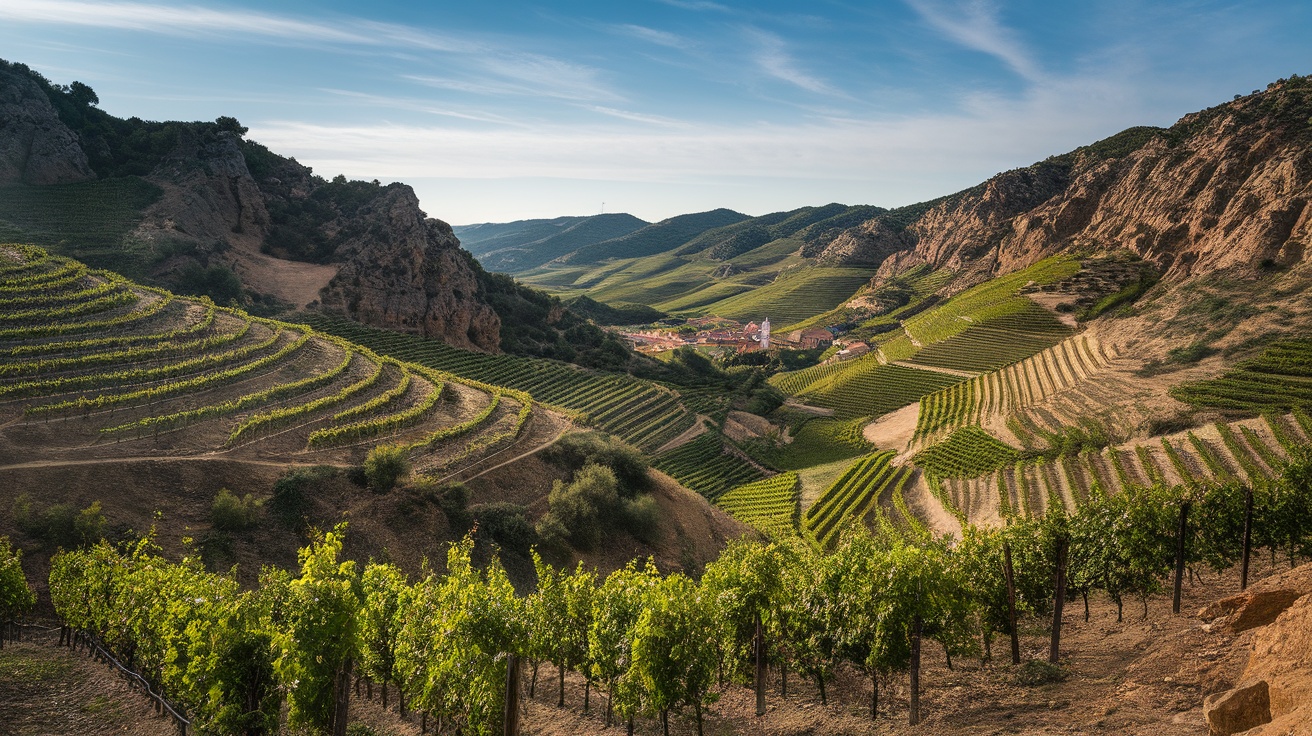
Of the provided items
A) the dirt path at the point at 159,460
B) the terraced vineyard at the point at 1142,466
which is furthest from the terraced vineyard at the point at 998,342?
the dirt path at the point at 159,460

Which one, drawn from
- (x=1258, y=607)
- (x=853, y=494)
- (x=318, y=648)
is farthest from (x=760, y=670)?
(x=853, y=494)

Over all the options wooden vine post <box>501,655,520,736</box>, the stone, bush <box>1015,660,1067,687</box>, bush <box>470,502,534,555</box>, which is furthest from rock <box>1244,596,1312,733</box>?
bush <box>470,502,534,555</box>

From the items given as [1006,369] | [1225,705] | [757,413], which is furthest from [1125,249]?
[1225,705]

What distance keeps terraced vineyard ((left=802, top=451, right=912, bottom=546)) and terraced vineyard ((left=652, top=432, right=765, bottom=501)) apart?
1063 centimetres

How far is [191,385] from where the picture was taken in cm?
3722

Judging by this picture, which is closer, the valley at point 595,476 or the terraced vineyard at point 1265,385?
the valley at point 595,476

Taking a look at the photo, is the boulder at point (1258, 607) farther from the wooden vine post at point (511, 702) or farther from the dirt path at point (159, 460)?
the dirt path at point (159, 460)

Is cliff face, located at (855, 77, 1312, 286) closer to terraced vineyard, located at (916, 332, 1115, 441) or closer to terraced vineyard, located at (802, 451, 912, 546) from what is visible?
terraced vineyard, located at (916, 332, 1115, 441)

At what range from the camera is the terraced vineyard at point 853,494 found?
51156 millimetres

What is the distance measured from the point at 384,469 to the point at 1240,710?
32.6 m

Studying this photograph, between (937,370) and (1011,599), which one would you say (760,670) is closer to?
(1011,599)

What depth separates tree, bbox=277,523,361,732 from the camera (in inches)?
556

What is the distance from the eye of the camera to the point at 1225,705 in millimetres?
11141

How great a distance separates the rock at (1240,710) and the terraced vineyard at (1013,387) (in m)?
55.5
